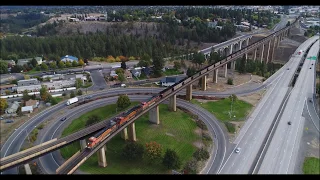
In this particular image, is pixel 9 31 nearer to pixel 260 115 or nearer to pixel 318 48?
pixel 260 115

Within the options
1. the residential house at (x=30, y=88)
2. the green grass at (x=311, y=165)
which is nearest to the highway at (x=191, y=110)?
the green grass at (x=311, y=165)

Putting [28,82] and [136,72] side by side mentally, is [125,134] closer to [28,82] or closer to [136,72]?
[136,72]

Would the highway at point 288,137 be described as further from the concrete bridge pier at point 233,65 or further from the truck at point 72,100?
the truck at point 72,100

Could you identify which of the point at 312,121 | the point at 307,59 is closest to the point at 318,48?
the point at 307,59

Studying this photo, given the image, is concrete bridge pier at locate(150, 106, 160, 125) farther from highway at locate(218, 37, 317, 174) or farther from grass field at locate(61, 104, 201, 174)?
highway at locate(218, 37, 317, 174)

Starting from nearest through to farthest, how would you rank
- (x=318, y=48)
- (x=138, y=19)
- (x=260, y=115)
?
(x=260, y=115) → (x=318, y=48) → (x=138, y=19)

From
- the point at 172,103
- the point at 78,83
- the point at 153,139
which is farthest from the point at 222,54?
the point at 153,139
